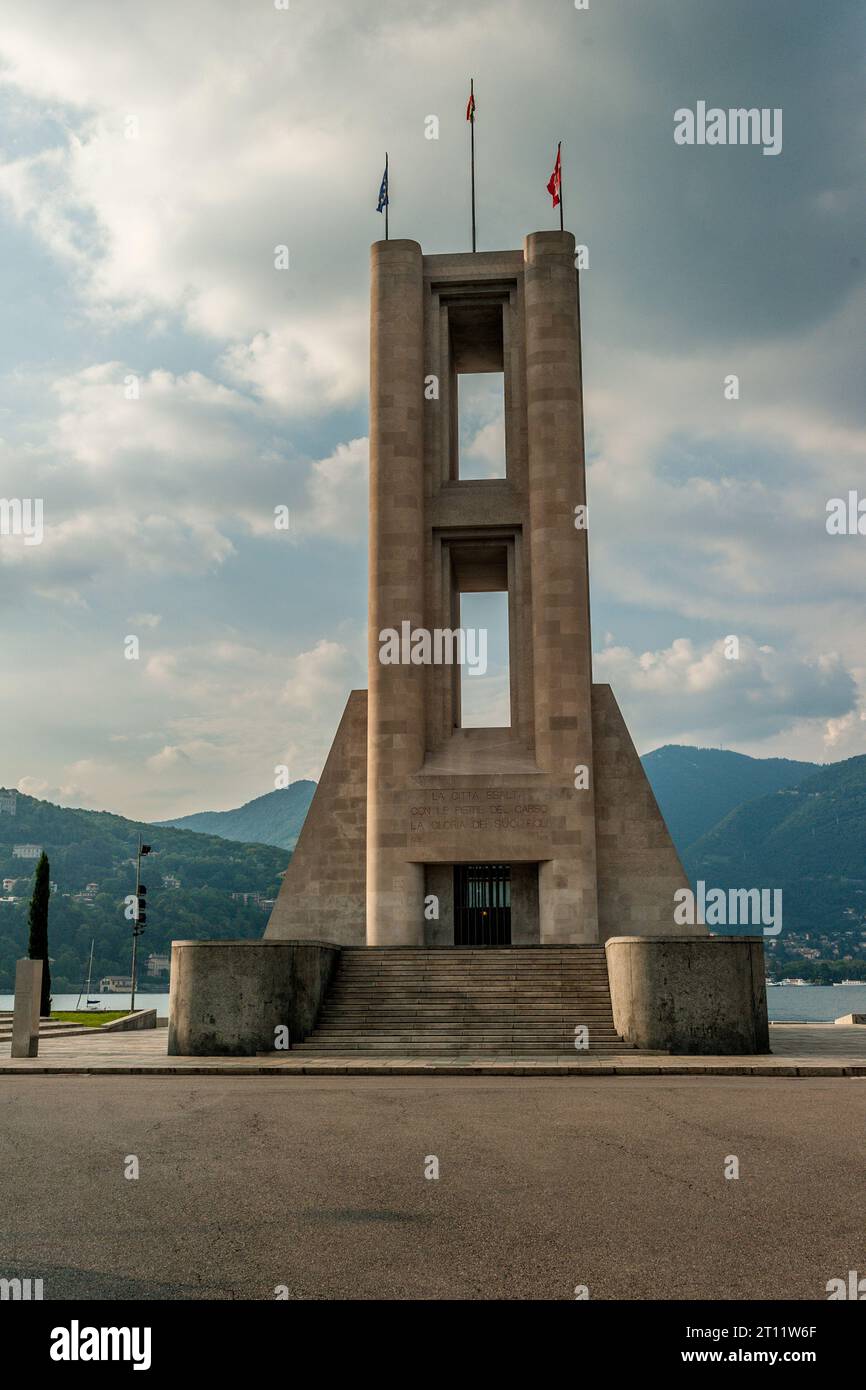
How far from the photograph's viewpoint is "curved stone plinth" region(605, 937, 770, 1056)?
961 inches

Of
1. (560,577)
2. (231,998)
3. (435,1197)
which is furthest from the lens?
(560,577)

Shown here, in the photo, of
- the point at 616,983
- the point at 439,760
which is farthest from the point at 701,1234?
the point at 439,760

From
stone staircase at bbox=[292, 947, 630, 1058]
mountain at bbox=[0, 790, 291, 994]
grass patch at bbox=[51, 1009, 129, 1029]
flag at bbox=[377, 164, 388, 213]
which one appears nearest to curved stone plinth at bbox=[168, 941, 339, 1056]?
stone staircase at bbox=[292, 947, 630, 1058]

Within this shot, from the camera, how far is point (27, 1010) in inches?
984

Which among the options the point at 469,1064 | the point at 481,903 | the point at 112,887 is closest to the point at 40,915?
the point at 481,903

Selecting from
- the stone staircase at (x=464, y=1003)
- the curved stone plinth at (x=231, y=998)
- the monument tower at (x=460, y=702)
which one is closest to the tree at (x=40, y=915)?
the monument tower at (x=460, y=702)

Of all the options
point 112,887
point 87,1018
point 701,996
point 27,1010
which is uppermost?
point 112,887

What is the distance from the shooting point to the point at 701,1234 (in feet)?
27.3

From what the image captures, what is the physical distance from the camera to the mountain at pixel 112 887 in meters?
124

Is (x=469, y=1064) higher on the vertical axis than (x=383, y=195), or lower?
lower

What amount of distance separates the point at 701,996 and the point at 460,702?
19.0m

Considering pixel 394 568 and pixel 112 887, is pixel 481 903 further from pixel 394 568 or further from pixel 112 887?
pixel 112 887

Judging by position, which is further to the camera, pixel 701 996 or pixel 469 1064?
pixel 701 996

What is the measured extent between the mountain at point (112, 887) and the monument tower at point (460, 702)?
61507 millimetres
